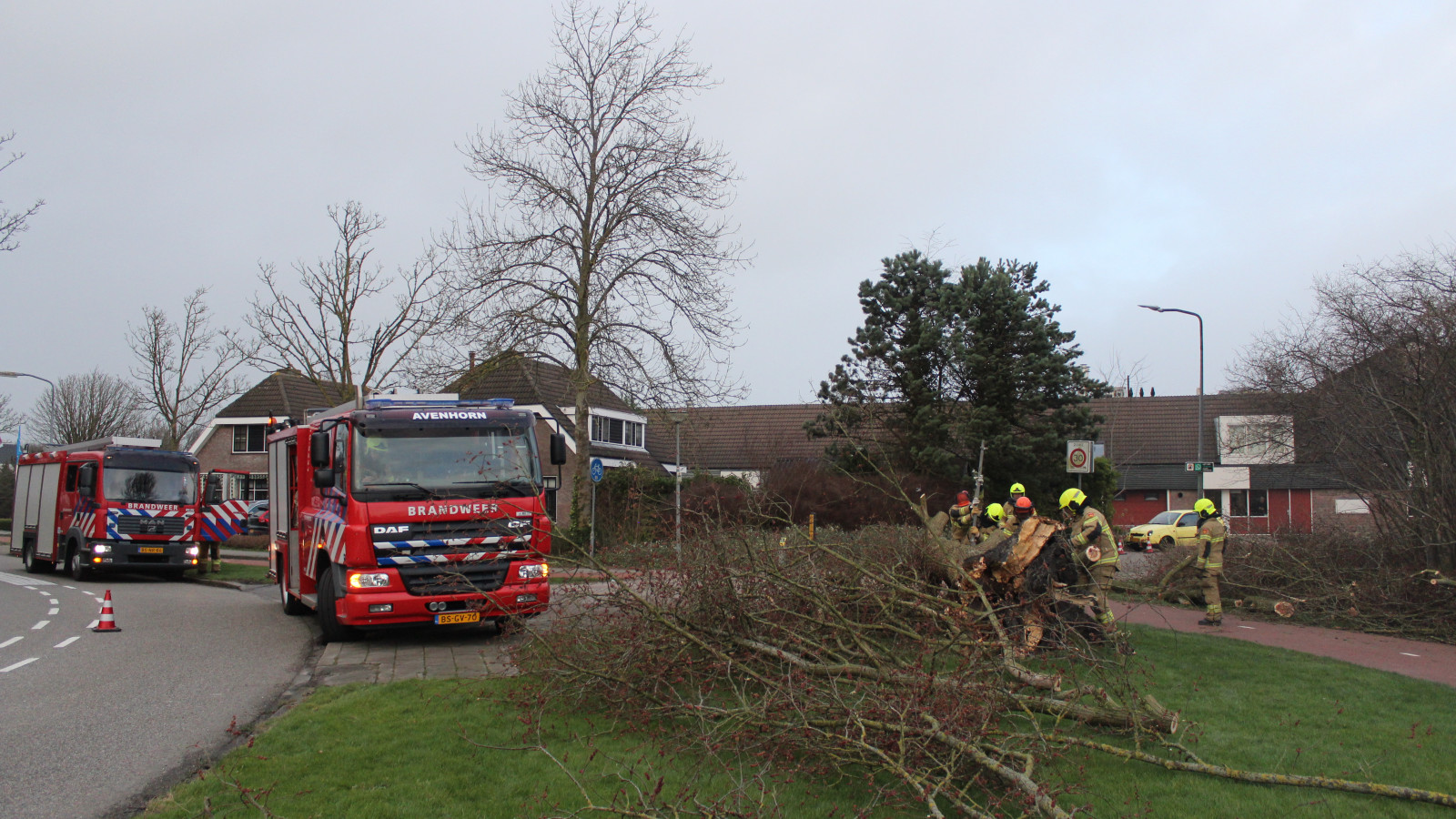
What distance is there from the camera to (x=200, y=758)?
20.6 ft

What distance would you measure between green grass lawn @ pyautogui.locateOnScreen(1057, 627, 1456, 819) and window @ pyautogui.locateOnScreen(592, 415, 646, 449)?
107ft

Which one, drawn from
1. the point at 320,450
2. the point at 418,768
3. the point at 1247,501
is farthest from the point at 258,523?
the point at 1247,501

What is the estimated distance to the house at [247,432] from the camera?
1764 inches

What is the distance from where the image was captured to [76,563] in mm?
20719

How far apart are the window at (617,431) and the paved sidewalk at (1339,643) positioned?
29582 mm

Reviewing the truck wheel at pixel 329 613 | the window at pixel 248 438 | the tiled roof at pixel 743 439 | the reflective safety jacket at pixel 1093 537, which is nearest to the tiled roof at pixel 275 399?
the window at pixel 248 438

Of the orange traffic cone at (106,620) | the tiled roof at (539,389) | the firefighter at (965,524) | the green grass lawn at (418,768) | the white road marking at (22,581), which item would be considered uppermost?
the tiled roof at (539,389)

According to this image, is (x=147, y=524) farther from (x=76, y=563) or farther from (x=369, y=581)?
(x=369, y=581)

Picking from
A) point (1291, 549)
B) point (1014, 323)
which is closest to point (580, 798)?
point (1291, 549)

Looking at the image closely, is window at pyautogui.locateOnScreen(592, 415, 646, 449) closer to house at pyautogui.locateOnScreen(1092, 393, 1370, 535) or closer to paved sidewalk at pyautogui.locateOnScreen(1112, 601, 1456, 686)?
house at pyautogui.locateOnScreen(1092, 393, 1370, 535)

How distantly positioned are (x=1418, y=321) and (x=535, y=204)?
17.5 meters

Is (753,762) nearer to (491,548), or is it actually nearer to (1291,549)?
(491,548)

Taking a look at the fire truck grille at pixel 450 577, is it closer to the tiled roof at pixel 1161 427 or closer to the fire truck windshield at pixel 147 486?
the fire truck windshield at pixel 147 486

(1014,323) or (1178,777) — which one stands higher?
(1014,323)
